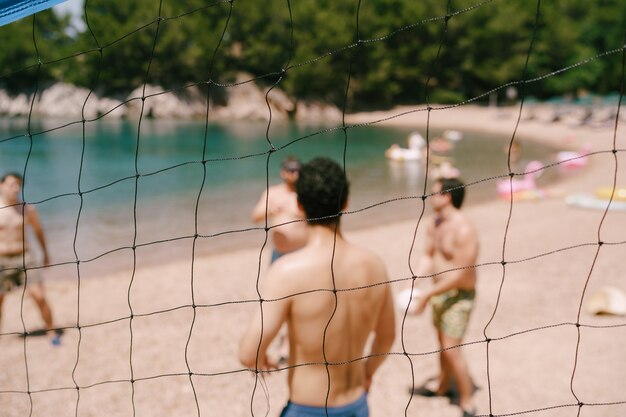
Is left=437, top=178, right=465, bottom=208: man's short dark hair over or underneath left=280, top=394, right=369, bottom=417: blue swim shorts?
over

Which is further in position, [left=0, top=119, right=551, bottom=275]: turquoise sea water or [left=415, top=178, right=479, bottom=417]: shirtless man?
[left=0, top=119, right=551, bottom=275]: turquoise sea water

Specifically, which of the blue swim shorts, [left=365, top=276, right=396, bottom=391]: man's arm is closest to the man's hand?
[left=365, top=276, right=396, bottom=391]: man's arm

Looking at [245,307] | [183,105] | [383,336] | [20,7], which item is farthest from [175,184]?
[183,105]

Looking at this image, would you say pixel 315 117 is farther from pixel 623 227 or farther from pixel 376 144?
pixel 623 227

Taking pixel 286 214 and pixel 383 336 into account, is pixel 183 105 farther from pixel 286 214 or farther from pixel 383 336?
pixel 383 336

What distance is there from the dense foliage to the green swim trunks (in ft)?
116

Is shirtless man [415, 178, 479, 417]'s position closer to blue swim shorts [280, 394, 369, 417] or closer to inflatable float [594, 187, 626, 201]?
blue swim shorts [280, 394, 369, 417]

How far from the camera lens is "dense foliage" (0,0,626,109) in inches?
1510

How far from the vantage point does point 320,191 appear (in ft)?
6.88

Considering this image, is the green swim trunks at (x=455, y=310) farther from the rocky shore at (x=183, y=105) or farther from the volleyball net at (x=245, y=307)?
the rocky shore at (x=183, y=105)

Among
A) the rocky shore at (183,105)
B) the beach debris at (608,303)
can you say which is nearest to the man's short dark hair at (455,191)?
the beach debris at (608,303)

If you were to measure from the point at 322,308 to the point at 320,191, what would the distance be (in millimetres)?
416

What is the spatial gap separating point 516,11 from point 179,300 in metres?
43.8

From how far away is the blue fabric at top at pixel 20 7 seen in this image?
2.12 meters
